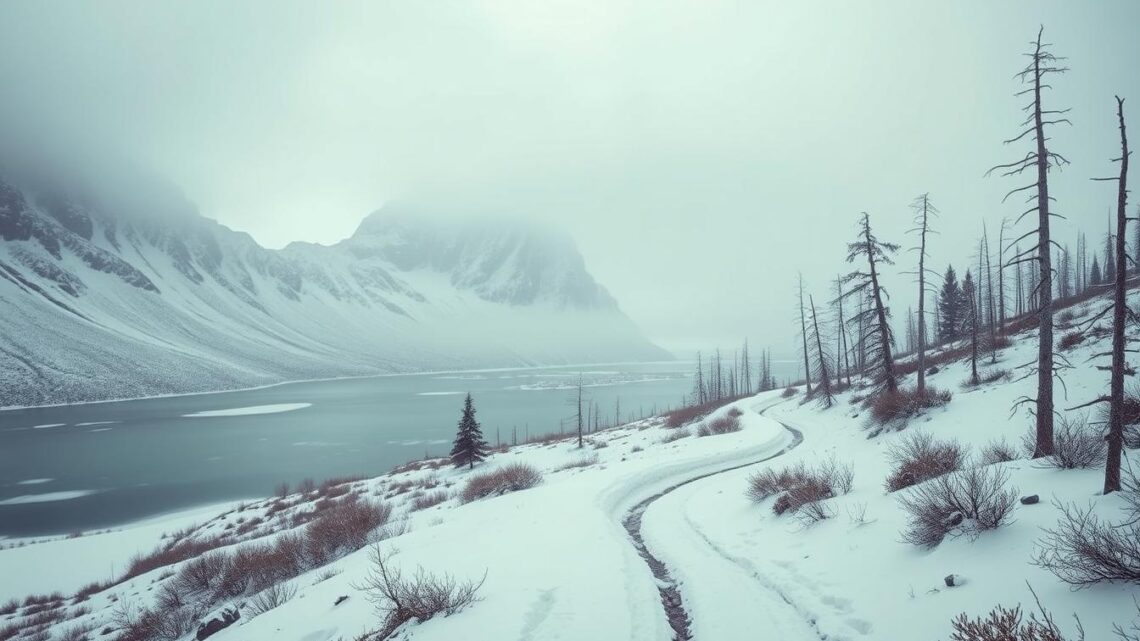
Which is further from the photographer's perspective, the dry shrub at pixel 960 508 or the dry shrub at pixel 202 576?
the dry shrub at pixel 202 576

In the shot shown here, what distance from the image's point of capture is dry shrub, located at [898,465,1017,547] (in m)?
5.29

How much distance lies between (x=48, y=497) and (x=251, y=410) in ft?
180

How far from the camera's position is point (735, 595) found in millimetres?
6215

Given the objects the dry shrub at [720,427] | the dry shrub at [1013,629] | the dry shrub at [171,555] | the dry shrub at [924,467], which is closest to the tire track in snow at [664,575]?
the dry shrub at [1013,629]

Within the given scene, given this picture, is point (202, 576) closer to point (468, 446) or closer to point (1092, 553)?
point (1092, 553)

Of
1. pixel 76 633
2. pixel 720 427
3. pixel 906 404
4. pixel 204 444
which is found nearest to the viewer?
pixel 76 633

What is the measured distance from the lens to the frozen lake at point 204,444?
35750mm

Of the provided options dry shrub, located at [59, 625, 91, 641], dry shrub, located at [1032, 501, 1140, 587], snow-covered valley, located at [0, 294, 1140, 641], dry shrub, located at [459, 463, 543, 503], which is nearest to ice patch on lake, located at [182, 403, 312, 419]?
snow-covered valley, located at [0, 294, 1140, 641]

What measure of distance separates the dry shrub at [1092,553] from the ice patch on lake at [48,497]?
55.5 meters

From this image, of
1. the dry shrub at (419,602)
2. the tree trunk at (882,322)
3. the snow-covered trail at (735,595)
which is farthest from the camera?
the tree trunk at (882,322)

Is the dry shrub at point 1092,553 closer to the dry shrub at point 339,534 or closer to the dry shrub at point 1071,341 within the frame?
the dry shrub at point 339,534

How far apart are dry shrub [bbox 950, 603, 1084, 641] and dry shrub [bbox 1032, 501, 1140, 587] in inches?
20.1

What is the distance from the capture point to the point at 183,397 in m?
110

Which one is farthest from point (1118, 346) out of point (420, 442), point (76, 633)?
point (420, 442)
